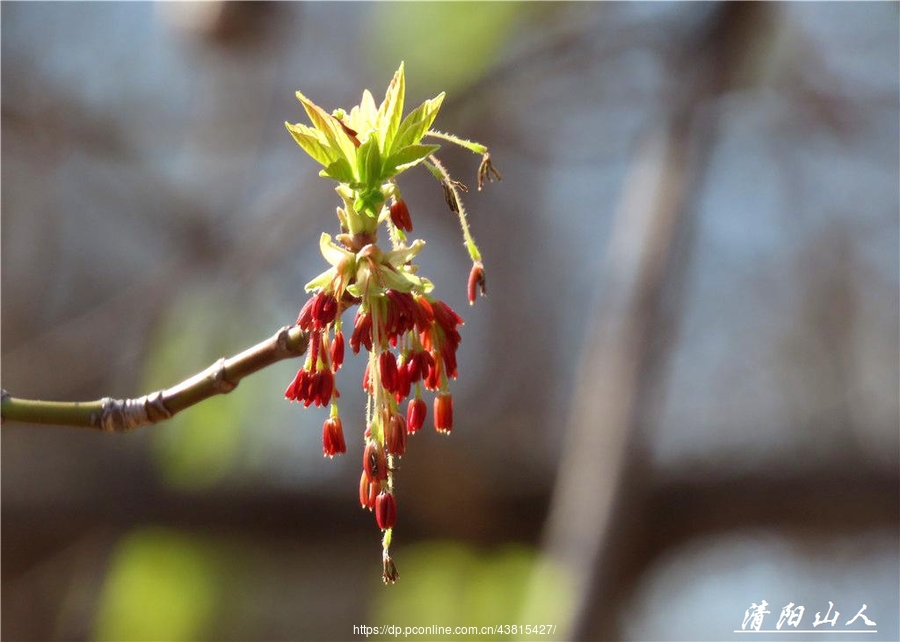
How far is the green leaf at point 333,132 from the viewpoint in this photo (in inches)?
21.4

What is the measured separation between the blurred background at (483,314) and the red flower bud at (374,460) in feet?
5.22

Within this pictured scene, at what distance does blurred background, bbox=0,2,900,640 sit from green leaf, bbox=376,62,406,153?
1617 millimetres

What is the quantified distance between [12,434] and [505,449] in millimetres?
1561

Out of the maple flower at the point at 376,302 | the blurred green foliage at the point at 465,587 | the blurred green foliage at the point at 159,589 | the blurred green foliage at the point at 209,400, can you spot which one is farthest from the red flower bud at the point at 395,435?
the blurred green foliage at the point at 159,589

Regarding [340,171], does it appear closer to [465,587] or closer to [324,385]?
[324,385]

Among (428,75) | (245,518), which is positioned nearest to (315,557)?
(245,518)

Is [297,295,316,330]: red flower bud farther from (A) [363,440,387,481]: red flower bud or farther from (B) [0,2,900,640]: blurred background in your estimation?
(B) [0,2,900,640]: blurred background

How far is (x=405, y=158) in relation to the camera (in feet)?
1.81

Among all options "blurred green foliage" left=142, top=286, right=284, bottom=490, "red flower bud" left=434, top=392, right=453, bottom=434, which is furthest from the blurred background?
"red flower bud" left=434, top=392, right=453, bottom=434

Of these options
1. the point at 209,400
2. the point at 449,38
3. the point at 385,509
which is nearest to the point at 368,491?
the point at 385,509

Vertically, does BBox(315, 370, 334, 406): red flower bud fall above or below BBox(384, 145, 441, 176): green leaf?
below

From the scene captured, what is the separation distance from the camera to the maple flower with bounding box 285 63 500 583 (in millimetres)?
529

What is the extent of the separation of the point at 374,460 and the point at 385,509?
33 mm
